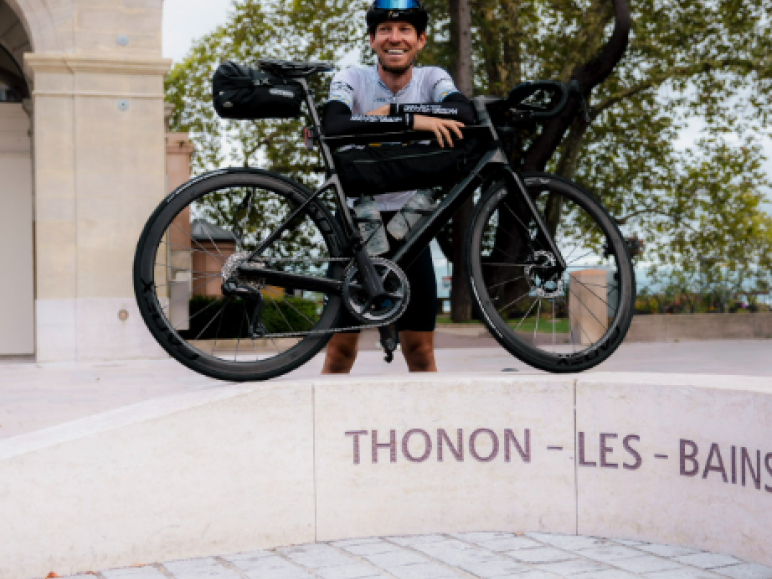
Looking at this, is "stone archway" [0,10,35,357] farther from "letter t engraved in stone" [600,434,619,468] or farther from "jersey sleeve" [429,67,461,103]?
"letter t engraved in stone" [600,434,619,468]

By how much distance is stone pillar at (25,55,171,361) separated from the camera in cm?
1220

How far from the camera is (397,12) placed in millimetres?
4289

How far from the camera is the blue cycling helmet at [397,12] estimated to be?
4.29m

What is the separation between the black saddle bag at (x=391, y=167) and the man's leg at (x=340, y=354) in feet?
2.59

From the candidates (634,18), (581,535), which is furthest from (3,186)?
(634,18)

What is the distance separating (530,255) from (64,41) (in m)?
10.0

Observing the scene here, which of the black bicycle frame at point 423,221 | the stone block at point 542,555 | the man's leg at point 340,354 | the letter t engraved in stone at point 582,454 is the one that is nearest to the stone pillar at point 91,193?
the man's leg at point 340,354

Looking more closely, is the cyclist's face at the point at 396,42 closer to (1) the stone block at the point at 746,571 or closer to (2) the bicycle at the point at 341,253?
(2) the bicycle at the point at 341,253

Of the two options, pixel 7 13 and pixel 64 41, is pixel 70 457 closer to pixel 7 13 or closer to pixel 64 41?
pixel 64 41

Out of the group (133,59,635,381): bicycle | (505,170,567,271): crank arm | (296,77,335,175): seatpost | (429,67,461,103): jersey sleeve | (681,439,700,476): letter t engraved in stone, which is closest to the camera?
(681,439,700,476): letter t engraved in stone

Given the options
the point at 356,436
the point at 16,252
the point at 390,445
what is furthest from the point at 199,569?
the point at 16,252

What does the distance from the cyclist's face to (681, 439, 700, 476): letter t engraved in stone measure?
2.19m

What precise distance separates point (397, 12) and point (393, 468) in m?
2.15

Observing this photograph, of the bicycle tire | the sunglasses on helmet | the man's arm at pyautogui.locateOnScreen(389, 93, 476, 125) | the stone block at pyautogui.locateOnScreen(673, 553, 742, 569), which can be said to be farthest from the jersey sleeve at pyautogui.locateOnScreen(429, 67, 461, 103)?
the stone block at pyautogui.locateOnScreen(673, 553, 742, 569)
